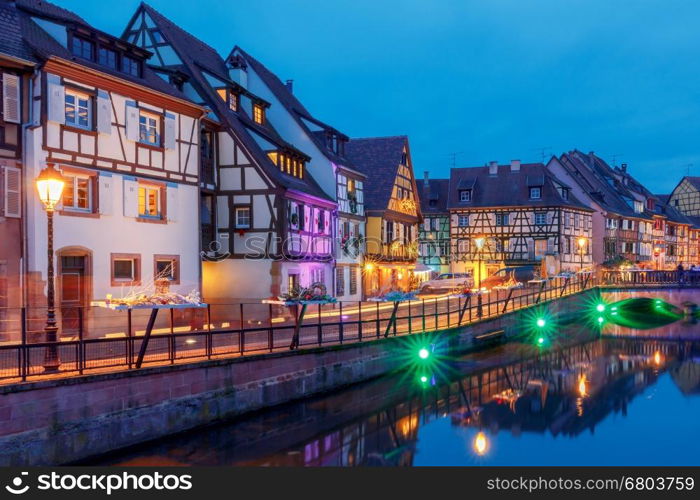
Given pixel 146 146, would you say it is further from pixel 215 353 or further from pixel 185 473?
pixel 185 473

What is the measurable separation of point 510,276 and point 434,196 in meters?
16.5

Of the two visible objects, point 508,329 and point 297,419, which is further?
point 508,329

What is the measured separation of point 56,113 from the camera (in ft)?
68.4

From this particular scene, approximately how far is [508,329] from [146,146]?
2233 centimetres

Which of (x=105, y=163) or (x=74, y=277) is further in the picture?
(x=105, y=163)

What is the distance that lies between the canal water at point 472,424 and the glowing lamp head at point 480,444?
0.09 ft

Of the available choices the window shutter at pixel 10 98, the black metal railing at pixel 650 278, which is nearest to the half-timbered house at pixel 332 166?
the window shutter at pixel 10 98

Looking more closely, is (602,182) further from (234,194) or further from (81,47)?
(81,47)

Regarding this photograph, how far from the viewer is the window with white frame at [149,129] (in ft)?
79.6

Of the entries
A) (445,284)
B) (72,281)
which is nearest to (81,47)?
(72,281)

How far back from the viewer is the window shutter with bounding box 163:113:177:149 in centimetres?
2514

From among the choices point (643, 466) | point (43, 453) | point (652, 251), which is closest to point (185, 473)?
point (43, 453)

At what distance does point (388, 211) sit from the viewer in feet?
151

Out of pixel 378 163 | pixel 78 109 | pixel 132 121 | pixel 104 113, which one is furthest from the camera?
pixel 378 163
